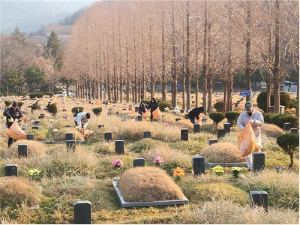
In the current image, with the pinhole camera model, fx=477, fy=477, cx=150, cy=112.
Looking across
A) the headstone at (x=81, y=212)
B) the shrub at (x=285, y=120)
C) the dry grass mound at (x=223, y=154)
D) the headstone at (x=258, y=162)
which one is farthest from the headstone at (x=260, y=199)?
the shrub at (x=285, y=120)

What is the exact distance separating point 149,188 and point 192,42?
23.6 meters

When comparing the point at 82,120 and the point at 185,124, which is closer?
the point at 82,120

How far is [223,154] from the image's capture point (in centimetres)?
1211

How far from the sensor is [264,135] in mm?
16188

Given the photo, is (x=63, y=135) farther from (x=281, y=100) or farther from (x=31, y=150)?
(x=281, y=100)

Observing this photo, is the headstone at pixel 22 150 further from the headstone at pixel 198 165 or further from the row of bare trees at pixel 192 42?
the row of bare trees at pixel 192 42

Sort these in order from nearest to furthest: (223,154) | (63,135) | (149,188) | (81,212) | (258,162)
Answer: (81,212)
(149,188)
(258,162)
(223,154)
(63,135)

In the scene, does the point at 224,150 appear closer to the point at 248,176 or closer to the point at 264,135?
the point at 248,176

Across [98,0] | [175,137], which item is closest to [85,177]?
[175,137]

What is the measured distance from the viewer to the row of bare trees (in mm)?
22500

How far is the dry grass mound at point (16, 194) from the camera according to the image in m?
8.17

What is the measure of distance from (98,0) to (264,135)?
159ft

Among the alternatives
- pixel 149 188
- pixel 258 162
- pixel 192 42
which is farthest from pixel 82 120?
pixel 192 42

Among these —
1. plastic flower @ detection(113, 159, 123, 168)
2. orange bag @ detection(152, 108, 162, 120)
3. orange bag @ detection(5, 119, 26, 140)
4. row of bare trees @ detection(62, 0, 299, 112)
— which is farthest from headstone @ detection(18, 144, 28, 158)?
row of bare trees @ detection(62, 0, 299, 112)
